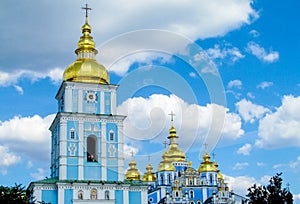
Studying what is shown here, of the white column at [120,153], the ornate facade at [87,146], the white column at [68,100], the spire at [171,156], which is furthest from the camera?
the spire at [171,156]

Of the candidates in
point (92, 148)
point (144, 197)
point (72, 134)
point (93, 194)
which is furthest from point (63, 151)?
point (144, 197)

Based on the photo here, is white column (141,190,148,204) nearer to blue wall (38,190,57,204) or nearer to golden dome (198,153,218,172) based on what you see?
blue wall (38,190,57,204)

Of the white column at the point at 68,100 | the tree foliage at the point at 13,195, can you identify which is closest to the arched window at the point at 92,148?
the white column at the point at 68,100

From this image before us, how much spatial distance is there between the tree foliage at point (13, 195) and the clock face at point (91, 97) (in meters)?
16.4

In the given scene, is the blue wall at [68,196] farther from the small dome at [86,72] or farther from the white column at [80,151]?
the small dome at [86,72]

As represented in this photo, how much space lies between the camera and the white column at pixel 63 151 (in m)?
39.9

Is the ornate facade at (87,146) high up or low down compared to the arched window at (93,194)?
up

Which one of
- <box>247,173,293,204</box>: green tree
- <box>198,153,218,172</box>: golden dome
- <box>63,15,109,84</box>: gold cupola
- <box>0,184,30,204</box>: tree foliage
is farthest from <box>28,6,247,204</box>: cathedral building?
<box>198,153,218,172</box>: golden dome

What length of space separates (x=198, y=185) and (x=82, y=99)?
2663 centimetres

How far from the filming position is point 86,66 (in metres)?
43.8

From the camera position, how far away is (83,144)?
136 ft

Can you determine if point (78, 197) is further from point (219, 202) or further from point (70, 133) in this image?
→ point (219, 202)

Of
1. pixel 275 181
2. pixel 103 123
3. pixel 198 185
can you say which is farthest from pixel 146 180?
pixel 275 181

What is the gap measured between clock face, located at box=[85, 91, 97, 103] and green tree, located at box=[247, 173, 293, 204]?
831 inches
